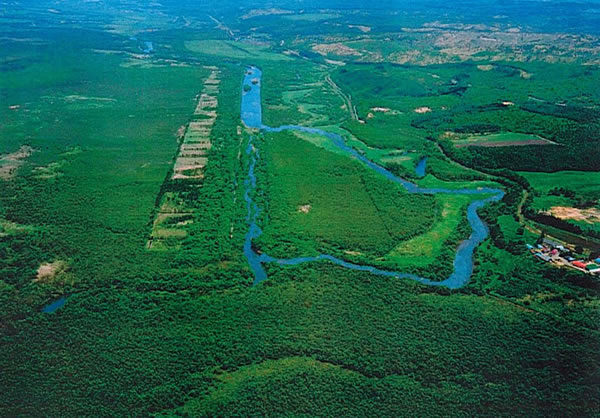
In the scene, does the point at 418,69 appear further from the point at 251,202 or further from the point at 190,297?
the point at 190,297

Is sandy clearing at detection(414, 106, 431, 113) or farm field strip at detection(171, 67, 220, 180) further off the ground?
sandy clearing at detection(414, 106, 431, 113)

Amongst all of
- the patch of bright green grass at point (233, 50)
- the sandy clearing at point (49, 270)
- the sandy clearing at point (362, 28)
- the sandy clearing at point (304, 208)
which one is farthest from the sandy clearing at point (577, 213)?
the sandy clearing at point (362, 28)

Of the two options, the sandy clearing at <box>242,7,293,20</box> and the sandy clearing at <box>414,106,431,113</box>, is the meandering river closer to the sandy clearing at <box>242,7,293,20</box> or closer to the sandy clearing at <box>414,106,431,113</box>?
the sandy clearing at <box>414,106,431,113</box>

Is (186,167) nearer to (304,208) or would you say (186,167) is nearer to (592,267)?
(304,208)

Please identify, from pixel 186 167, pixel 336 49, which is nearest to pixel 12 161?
pixel 186 167

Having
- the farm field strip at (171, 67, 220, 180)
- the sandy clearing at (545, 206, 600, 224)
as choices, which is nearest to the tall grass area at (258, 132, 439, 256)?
the farm field strip at (171, 67, 220, 180)

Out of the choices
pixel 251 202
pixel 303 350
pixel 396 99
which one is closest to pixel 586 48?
pixel 396 99
